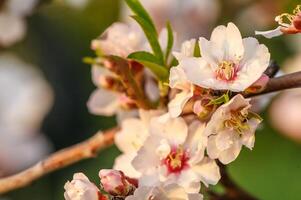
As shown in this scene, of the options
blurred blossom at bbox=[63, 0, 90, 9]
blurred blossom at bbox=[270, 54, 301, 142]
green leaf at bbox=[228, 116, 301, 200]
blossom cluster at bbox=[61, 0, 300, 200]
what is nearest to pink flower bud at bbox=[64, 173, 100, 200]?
blossom cluster at bbox=[61, 0, 300, 200]

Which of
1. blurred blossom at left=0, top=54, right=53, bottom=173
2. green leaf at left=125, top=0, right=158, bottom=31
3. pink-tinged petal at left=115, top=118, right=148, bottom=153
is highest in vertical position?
green leaf at left=125, top=0, right=158, bottom=31

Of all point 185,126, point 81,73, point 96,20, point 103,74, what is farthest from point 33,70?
point 185,126

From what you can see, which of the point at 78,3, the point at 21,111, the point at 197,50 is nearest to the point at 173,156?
the point at 197,50

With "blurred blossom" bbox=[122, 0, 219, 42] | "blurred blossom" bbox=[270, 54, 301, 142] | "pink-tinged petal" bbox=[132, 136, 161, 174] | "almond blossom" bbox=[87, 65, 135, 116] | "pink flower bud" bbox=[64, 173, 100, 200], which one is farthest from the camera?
"blurred blossom" bbox=[122, 0, 219, 42]

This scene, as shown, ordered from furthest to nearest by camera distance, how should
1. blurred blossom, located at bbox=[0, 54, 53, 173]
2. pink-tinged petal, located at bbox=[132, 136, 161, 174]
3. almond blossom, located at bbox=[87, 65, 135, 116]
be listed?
blurred blossom, located at bbox=[0, 54, 53, 173] < almond blossom, located at bbox=[87, 65, 135, 116] < pink-tinged petal, located at bbox=[132, 136, 161, 174]

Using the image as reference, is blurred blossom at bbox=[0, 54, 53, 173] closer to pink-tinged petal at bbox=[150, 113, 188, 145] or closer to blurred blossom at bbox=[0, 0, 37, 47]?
blurred blossom at bbox=[0, 0, 37, 47]

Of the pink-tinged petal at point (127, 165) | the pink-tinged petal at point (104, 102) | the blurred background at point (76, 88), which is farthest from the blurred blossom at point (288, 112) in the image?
the pink-tinged petal at point (127, 165)

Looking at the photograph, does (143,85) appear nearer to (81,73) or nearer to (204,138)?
(204,138)
